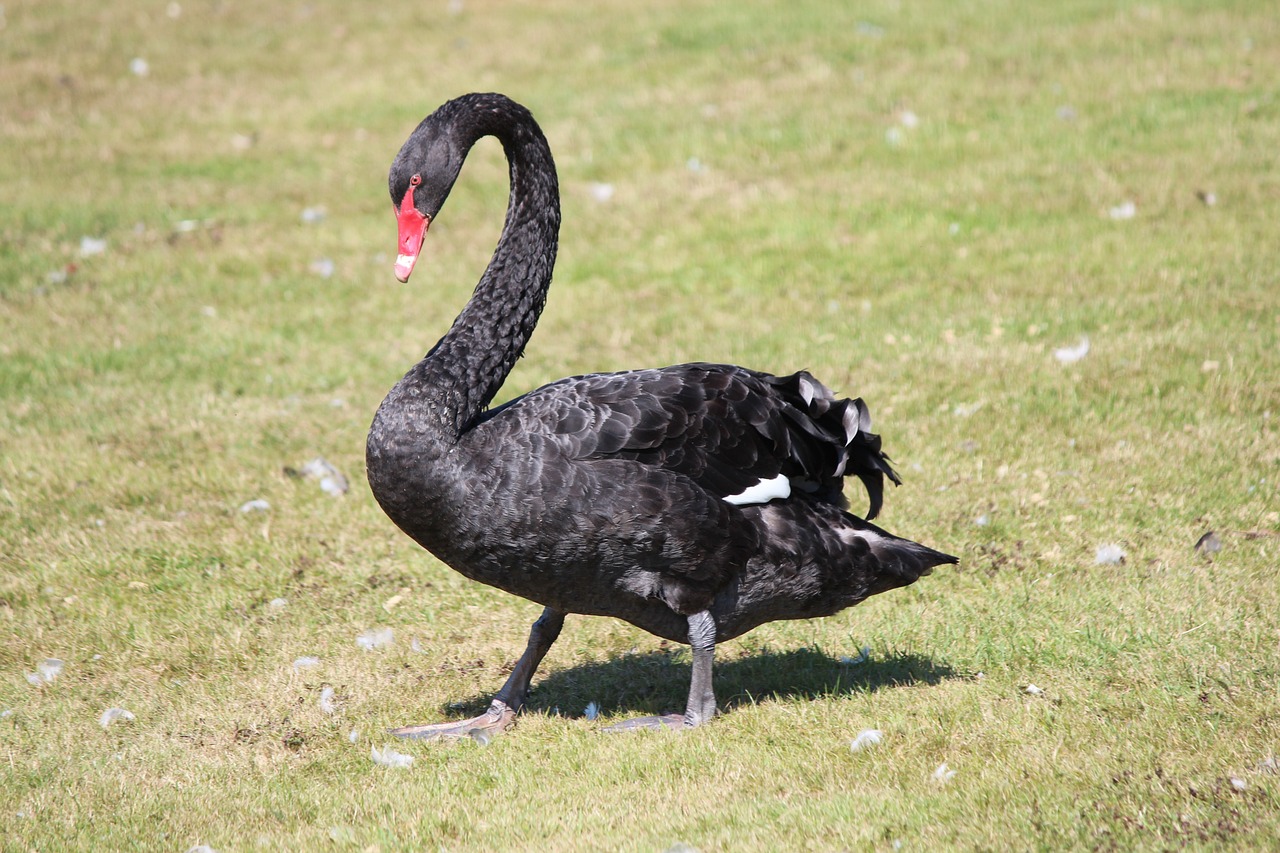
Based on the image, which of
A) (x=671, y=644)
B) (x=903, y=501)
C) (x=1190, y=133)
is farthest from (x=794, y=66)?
(x=671, y=644)

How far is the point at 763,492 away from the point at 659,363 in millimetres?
3486

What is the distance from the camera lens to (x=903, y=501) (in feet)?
20.0

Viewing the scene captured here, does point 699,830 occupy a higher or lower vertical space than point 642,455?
lower

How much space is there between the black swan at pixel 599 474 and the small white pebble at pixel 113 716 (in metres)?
1.03

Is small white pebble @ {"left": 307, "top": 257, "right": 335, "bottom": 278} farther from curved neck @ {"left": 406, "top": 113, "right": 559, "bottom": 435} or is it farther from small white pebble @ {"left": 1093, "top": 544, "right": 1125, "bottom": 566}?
small white pebble @ {"left": 1093, "top": 544, "right": 1125, "bottom": 566}

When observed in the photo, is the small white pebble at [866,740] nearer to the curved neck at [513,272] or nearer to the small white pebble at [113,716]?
the curved neck at [513,272]

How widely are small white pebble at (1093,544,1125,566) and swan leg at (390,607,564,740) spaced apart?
2307 mm

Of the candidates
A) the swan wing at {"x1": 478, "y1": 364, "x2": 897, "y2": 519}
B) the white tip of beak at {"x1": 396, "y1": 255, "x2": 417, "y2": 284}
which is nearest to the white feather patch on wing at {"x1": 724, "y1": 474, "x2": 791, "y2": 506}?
the swan wing at {"x1": 478, "y1": 364, "x2": 897, "y2": 519}

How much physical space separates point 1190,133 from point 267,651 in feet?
25.5

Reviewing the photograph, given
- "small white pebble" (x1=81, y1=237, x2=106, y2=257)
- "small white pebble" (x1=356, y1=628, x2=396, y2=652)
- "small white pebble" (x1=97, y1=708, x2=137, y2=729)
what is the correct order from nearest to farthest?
"small white pebble" (x1=97, y1=708, x2=137, y2=729)
"small white pebble" (x1=356, y1=628, x2=396, y2=652)
"small white pebble" (x1=81, y1=237, x2=106, y2=257)

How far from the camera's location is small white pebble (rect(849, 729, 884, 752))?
413 centimetres

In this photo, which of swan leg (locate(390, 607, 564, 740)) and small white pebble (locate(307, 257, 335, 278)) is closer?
swan leg (locate(390, 607, 564, 740))

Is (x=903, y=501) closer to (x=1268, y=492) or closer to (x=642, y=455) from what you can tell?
(x=1268, y=492)

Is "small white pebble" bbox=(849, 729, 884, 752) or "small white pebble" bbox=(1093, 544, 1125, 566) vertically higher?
"small white pebble" bbox=(849, 729, 884, 752)
